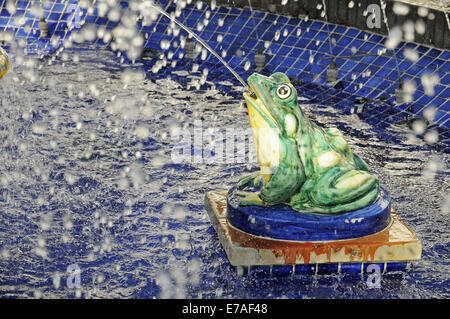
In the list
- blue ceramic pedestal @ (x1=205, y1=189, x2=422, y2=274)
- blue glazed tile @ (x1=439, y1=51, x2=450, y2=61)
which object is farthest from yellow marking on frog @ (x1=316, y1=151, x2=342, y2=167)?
blue glazed tile @ (x1=439, y1=51, x2=450, y2=61)

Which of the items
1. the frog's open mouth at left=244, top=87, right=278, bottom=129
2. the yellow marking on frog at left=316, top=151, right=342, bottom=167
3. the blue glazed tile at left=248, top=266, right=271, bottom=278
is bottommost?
the blue glazed tile at left=248, top=266, right=271, bottom=278

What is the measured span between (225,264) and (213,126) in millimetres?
4301

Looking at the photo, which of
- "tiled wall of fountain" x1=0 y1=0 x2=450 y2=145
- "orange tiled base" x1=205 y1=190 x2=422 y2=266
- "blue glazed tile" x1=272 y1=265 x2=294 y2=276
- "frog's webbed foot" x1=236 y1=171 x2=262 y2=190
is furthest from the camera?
"tiled wall of fountain" x1=0 y1=0 x2=450 y2=145

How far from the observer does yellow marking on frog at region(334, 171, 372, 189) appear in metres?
7.78

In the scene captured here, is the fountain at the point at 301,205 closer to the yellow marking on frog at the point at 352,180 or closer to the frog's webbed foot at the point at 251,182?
the yellow marking on frog at the point at 352,180

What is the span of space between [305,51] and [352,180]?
710cm

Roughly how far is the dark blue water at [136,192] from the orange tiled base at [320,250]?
0.65 feet

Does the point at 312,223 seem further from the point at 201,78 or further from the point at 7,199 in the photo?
the point at 201,78

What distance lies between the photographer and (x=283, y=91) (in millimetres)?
7762

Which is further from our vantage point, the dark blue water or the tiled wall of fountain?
the tiled wall of fountain

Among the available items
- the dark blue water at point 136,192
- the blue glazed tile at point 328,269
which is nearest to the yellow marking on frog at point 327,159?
the blue glazed tile at point 328,269

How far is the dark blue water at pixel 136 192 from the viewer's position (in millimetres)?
7750

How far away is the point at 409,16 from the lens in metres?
13.5

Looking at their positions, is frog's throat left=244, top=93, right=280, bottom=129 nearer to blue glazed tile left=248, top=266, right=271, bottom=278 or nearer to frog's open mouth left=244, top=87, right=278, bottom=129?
frog's open mouth left=244, top=87, right=278, bottom=129
